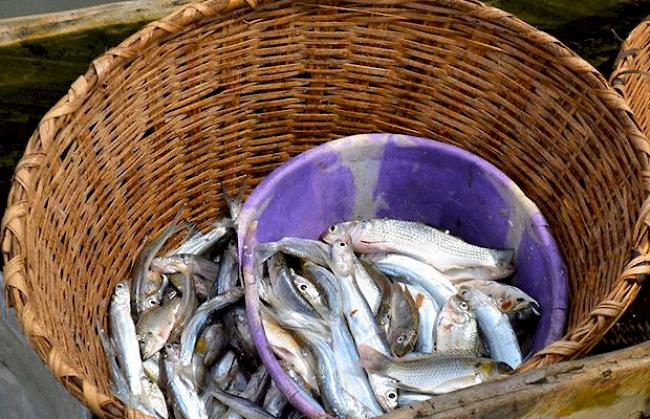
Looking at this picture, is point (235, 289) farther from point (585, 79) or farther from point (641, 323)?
point (641, 323)

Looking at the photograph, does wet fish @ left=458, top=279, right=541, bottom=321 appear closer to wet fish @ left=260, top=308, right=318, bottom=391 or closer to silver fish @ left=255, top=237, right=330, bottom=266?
silver fish @ left=255, top=237, right=330, bottom=266

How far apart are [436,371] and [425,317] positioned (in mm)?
296

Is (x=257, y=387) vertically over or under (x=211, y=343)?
under

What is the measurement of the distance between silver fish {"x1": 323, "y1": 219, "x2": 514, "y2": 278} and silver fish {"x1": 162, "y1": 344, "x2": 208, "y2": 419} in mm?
573

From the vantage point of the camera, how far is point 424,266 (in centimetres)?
213

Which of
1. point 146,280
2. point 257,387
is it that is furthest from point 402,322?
point 146,280

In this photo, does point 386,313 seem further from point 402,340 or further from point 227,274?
point 227,274

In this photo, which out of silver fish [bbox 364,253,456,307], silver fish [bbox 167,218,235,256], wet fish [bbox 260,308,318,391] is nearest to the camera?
wet fish [bbox 260,308,318,391]

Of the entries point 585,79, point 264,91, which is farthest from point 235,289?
point 585,79

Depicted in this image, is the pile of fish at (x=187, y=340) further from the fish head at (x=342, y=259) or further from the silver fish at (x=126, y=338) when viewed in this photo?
the fish head at (x=342, y=259)

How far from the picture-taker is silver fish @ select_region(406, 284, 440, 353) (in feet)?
6.57

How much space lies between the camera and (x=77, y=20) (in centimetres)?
208

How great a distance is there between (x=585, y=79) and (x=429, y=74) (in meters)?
0.46

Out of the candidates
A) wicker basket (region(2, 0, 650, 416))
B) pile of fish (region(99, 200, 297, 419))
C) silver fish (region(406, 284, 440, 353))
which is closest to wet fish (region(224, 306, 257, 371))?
pile of fish (region(99, 200, 297, 419))
